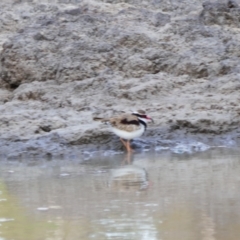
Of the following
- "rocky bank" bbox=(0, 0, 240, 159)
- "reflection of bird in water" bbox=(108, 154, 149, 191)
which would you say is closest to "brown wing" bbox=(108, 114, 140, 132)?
"rocky bank" bbox=(0, 0, 240, 159)

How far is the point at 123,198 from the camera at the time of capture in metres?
6.95

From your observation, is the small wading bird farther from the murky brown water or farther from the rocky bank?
the murky brown water

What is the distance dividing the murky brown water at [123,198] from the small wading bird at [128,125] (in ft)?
1.34

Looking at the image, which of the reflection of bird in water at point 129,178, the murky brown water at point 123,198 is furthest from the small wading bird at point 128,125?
the reflection of bird in water at point 129,178

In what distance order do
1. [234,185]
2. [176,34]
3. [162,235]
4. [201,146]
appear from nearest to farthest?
[162,235], [234,185], [201,146], [176,34]

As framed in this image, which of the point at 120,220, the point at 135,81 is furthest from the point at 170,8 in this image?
the point at 120,220

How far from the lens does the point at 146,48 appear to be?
40.1 ft

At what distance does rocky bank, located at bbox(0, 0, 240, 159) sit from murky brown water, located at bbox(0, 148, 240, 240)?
737mm

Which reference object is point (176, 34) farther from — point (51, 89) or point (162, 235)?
point (162, 235)

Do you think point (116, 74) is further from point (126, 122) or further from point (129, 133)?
point (129, 133)

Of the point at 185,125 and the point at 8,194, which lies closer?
the point at 8,194

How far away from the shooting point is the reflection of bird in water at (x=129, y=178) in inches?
294

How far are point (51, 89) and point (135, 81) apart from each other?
3.78 ft

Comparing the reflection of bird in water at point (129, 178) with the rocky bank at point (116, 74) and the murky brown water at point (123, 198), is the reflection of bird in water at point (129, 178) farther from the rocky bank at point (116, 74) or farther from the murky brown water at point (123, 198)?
the rocky bank at point (116, 74)
